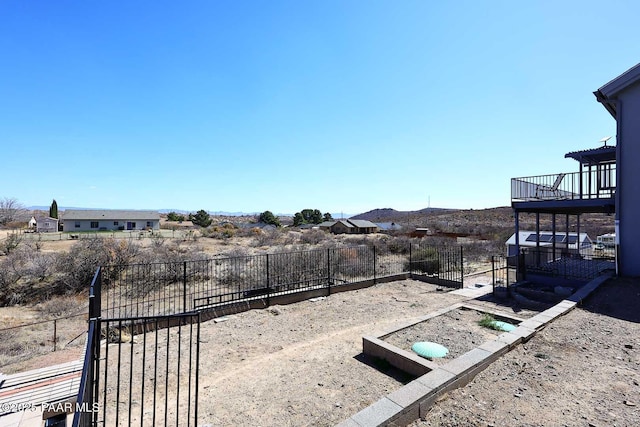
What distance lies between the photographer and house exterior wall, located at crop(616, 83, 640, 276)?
9.25 meters

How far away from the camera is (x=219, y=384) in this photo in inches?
197

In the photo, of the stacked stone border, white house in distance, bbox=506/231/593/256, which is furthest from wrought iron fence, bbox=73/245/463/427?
white house in distance, bbox=506/231/593/256

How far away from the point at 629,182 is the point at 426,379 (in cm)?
1063

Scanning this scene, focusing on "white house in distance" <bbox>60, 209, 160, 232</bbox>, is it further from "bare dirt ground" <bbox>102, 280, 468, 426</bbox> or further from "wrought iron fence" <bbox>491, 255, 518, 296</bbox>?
"wrought iron fence" <bbox>491, 255, 518, 296</bbox>

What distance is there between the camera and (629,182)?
9.41 meters

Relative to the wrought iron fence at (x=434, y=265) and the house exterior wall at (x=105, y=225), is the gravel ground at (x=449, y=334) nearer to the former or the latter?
the wrought iron fence at (x=434, y=265)

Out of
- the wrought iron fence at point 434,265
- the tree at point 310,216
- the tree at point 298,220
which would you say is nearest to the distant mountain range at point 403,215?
the tree at point 310,216

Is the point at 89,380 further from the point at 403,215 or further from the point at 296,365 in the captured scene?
the point at 403,215

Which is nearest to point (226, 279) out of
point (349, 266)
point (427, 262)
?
point (349, 266)

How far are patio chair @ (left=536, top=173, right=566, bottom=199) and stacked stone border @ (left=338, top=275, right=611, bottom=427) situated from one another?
8007mm

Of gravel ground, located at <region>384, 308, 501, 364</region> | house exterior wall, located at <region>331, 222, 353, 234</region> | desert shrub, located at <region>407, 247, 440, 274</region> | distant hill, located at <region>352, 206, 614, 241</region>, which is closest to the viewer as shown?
gravel ground, located at <region>384, 308, 501, 364</region>

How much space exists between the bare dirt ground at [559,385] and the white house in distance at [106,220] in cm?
6009

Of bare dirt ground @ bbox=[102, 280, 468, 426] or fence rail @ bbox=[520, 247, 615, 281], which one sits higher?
fence rail @ bbox=[520, 247, 615, 281]

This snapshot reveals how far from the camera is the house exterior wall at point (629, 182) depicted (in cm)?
925
